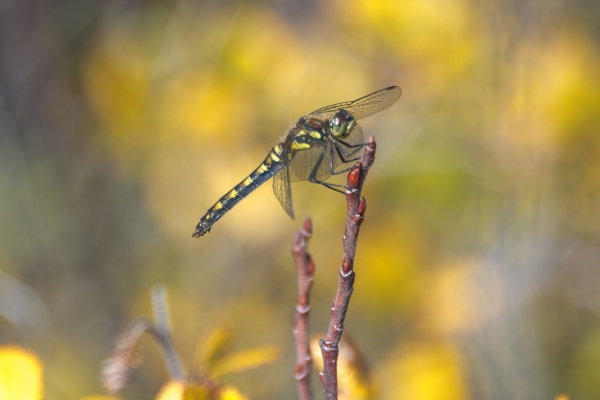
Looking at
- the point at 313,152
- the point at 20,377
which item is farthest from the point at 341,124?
the point at 20,377

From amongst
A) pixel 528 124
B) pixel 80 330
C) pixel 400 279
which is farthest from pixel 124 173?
pixel 528 124

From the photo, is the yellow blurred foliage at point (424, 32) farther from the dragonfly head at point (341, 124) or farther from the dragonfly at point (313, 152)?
the dragonfly head at point (341, 124)

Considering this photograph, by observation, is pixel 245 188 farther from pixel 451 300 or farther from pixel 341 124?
pixel 451 300

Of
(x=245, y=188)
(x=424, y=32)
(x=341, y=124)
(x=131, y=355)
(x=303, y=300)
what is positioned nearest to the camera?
(x=303, y=300)

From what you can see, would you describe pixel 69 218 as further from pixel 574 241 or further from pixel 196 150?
pixel 574 241

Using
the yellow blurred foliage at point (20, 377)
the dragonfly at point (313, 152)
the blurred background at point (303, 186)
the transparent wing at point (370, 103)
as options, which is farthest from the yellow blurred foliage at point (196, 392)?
the blurred background at point (303, 186)

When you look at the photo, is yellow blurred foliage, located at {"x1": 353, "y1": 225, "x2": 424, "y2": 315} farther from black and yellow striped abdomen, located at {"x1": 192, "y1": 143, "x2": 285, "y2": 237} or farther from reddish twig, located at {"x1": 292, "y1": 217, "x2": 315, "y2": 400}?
reddish twig, located at {"x1": 292, "y1": 217, "x2": 315, "y2": 400}

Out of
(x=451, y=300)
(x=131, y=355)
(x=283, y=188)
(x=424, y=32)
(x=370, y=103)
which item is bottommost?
(x=131, y=355)
